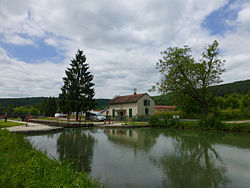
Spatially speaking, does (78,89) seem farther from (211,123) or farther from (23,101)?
(23,101)

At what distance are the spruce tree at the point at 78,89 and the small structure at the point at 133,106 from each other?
660cm

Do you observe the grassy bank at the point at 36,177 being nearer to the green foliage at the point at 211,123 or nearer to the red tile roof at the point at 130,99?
the green foliage at the point at 211,123

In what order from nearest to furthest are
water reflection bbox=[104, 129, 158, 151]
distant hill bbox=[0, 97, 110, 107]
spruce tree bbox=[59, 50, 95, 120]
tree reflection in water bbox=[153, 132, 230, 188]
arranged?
1. tree reflection in water bbox=[153, 132, 230, 188]
2. water reflection bbox=[104, 129, 158, 151]
3. spruce tree bbox=[59, 50, 95, 120]
4. distant hill bbox=[0, 97, 110, 107]

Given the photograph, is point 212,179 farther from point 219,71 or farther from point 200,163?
point 219,71

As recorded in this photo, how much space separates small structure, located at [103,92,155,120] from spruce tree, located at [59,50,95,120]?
6.60m

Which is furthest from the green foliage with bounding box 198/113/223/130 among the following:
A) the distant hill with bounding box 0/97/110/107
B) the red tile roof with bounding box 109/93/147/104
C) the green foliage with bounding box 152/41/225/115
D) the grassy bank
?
the distant hill with bounding box 0/97/110/107

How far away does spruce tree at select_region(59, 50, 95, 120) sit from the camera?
1384 inches

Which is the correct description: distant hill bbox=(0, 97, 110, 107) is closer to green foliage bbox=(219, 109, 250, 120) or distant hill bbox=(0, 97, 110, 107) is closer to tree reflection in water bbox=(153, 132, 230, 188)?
green foliage bbox=(219, 109, 250, 120)

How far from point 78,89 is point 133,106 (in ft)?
38.0

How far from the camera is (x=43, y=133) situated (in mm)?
18672

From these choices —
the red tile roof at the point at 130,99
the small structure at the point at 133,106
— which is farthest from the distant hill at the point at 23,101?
the small structure at the point at 133,106

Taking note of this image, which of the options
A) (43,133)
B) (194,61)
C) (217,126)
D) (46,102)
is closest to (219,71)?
(194,61)

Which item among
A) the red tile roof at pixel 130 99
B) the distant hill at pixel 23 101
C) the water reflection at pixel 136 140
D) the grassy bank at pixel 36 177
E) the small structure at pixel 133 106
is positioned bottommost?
the water reflection at pixel 136 140

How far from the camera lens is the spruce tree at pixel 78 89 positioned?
35144 mm
